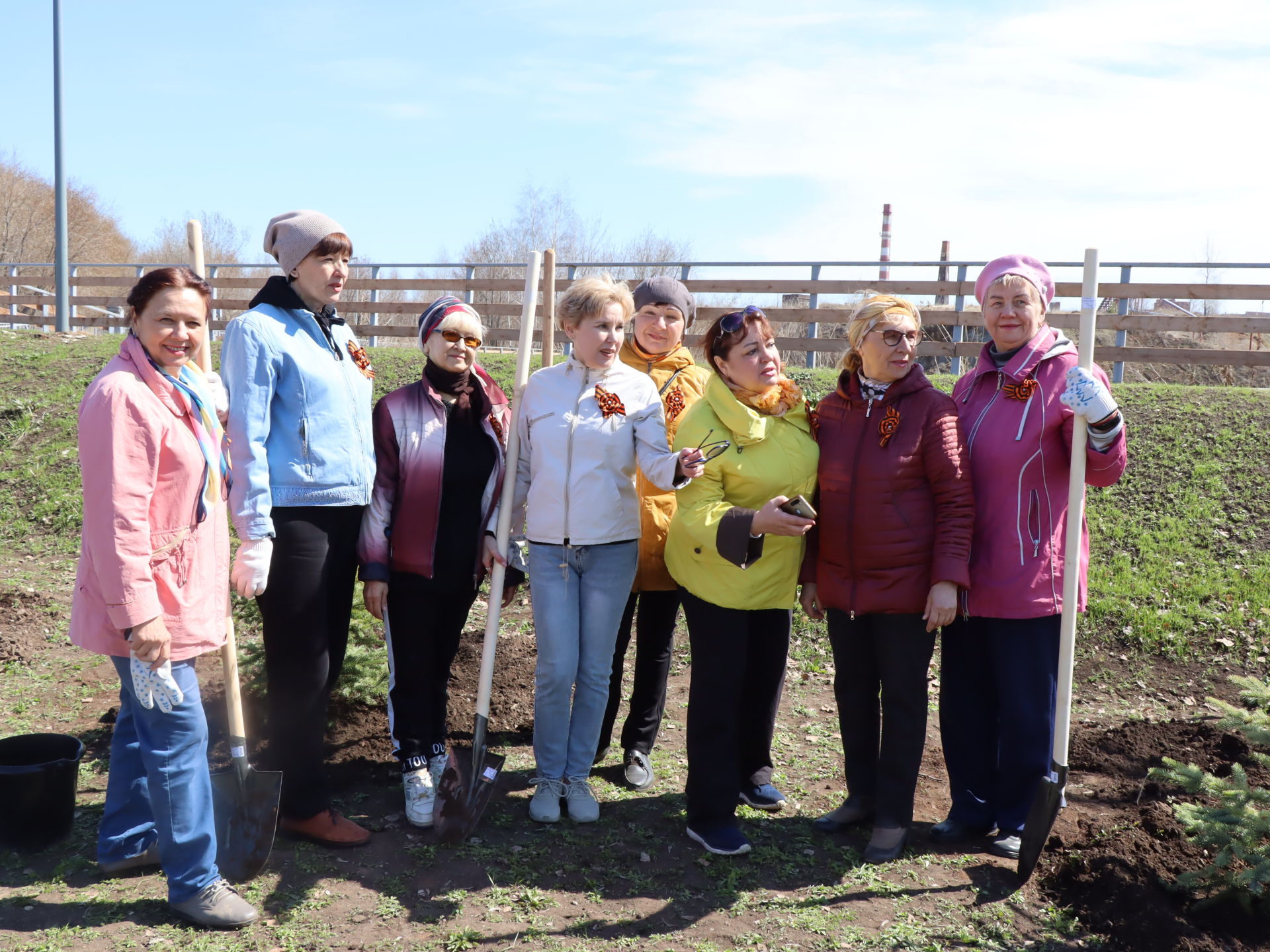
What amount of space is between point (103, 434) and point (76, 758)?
1.63 m

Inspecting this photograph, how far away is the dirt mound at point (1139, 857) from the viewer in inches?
126

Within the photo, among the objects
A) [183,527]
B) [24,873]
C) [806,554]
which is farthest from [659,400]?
[24,873]

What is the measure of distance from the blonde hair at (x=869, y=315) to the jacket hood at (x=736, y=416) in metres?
0.39

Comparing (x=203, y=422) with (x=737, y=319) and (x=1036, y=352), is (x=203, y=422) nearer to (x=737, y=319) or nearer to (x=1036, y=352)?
(x=737, y=319)

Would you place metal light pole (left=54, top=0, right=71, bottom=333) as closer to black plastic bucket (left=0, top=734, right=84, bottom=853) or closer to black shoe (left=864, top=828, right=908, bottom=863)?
black plastic bucket (left=0, top=734, right=84, bottom=853)

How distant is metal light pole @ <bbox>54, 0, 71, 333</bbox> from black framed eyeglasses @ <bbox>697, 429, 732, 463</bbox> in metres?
13.9

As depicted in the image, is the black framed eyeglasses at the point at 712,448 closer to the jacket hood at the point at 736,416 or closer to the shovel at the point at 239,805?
the jacket hood at the point at 736,416

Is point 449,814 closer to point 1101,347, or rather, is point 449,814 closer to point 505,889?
point 505,889

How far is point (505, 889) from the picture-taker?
3.54 meters

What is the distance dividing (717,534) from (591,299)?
41.8 inches

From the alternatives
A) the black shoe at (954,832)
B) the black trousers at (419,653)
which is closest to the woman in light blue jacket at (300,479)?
the black trousers at (419,653)

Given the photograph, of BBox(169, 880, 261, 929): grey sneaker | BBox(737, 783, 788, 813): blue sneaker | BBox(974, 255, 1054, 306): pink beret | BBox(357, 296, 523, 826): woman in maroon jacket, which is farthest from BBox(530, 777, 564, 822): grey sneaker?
BBox(974, 255, 1054, 306): pink beret

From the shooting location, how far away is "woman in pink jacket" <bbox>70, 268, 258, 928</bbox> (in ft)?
9.55

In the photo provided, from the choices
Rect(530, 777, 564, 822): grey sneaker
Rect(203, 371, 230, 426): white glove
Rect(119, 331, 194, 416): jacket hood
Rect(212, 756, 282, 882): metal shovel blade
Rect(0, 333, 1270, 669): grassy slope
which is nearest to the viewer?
Rect(119, 331, 194, 416): jacket hood
